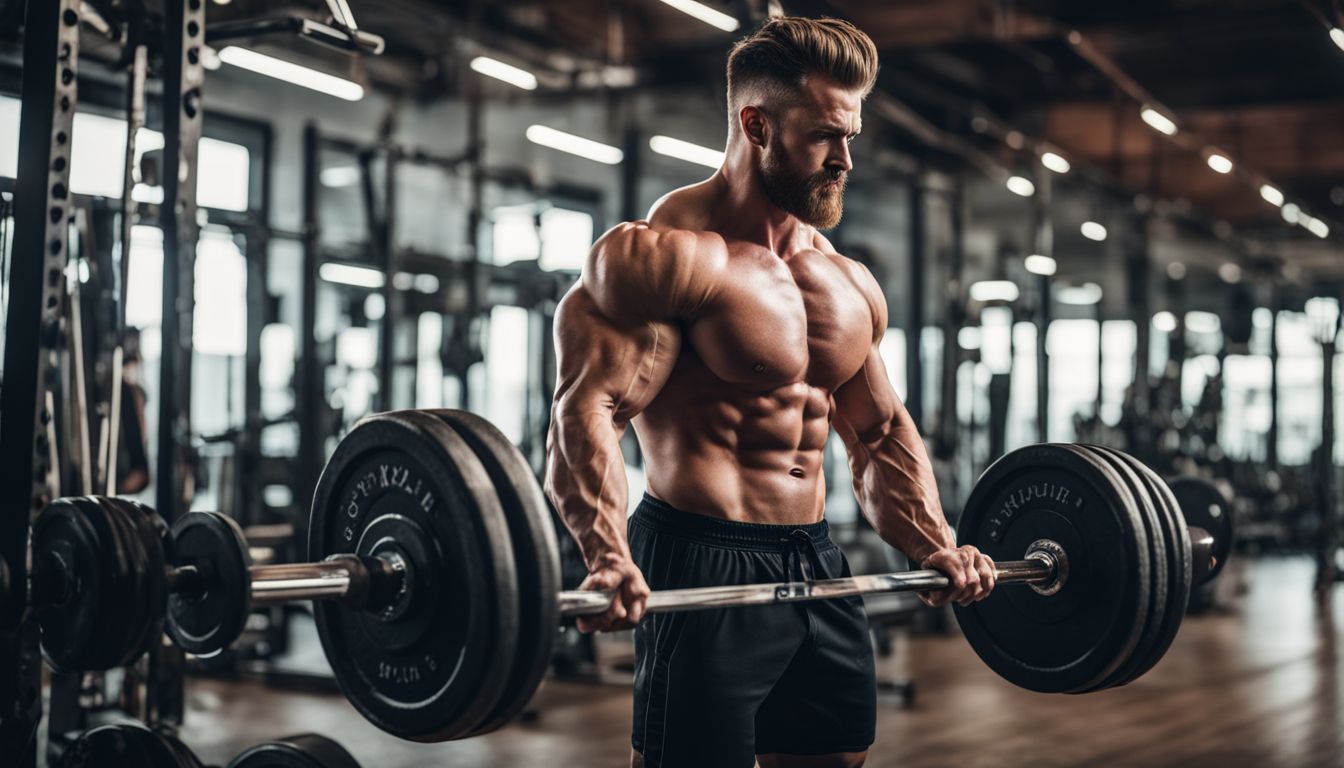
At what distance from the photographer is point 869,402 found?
2.29 m

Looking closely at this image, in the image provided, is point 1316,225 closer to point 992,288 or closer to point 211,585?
point 992,288

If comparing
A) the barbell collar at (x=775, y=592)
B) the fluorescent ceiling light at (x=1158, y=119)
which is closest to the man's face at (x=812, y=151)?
the barbell collar at (x=775, y=592)

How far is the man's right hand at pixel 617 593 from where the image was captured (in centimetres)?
180

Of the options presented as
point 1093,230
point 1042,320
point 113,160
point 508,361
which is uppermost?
point 1093,230

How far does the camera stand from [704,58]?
24.5ft

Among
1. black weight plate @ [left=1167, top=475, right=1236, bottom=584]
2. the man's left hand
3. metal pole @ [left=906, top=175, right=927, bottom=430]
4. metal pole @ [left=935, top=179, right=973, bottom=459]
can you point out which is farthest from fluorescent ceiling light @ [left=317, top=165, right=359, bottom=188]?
the man's left hand

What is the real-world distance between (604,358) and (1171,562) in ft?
3.57

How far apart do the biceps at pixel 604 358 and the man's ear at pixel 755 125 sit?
1.03 feet

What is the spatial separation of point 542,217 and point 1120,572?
14.3ft

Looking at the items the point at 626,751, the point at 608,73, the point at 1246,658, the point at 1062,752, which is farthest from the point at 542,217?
the point at 1246,658

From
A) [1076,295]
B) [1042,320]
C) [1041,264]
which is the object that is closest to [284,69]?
[1041,264]

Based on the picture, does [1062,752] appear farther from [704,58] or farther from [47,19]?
[704,58]

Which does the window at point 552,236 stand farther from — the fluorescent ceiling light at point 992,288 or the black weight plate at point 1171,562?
the black weight plate at point 1171,562

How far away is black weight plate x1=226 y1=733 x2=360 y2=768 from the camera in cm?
279
